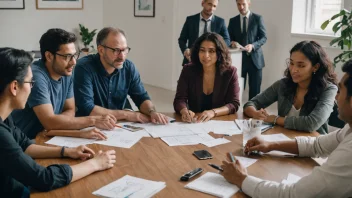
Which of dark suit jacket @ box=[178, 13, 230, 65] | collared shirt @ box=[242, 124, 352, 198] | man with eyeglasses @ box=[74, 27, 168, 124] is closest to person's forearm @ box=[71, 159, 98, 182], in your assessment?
collared shirt @ box=[242, 124, 352, 198]

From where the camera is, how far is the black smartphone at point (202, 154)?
1.73 meters

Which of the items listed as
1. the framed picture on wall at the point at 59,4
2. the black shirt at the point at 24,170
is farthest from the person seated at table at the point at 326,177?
the framed picture on wall at the point at 59,4

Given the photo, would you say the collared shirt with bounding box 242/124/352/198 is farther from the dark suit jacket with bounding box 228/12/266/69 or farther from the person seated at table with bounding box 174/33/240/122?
the dark suit jacket with bounding box 228/12/266/69

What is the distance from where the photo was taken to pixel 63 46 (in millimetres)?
2305

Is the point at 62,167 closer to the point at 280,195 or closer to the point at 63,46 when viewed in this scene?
the point at 280,195

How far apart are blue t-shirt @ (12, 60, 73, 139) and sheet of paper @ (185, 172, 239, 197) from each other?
109cm

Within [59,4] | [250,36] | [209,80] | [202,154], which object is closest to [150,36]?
[59,4]

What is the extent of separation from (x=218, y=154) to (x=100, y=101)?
3.87ft

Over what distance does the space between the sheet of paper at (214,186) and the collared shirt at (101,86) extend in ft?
3.97

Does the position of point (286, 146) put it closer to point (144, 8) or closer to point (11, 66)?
point (11, 66)

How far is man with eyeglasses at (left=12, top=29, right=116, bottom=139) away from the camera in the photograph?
211 cm

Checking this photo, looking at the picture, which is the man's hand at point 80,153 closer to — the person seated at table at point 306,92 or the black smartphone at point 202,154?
the black smartphone at point 202,154

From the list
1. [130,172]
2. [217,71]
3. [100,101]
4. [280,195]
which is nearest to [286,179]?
[280,195]

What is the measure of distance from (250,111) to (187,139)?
0.63 meters
